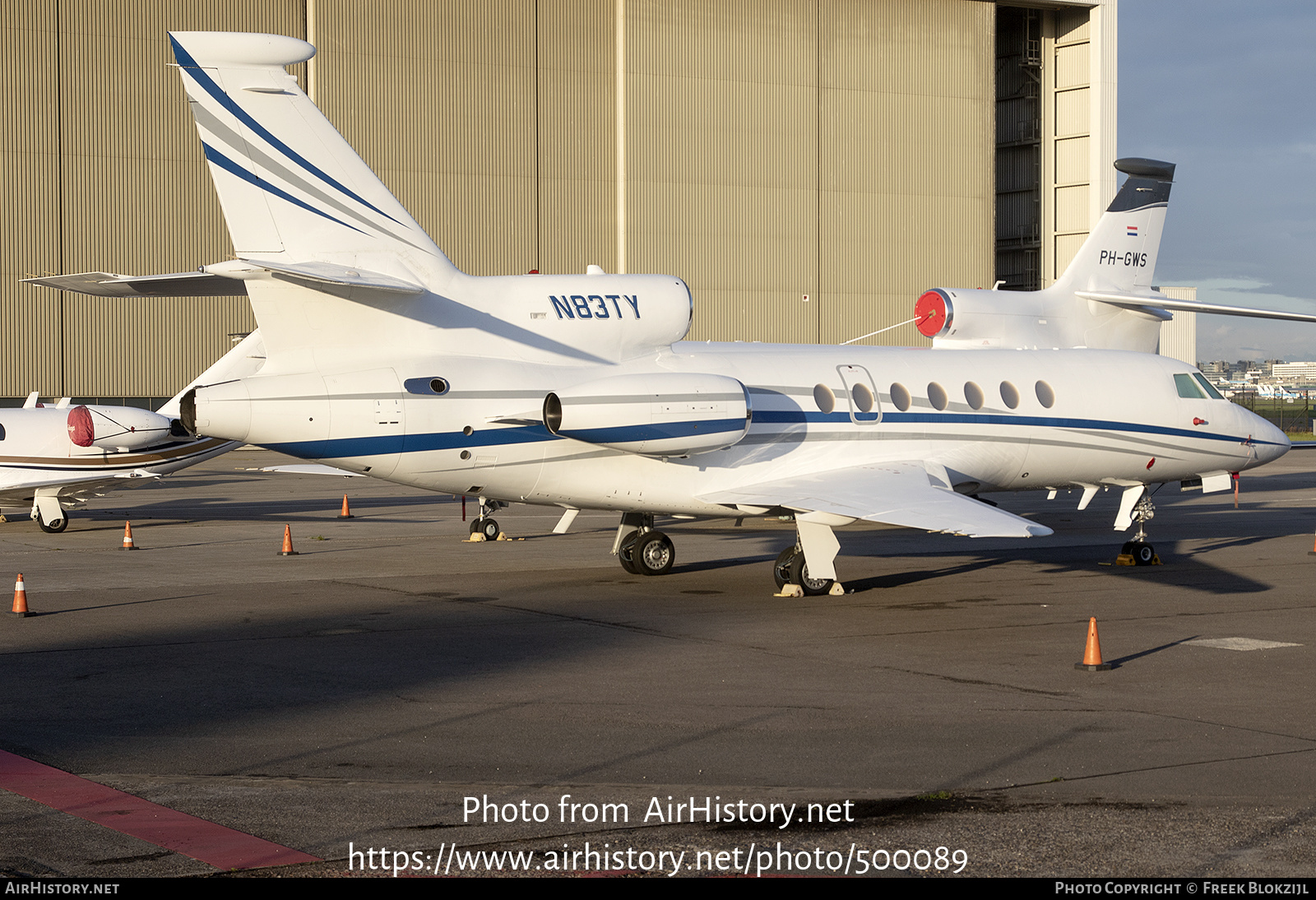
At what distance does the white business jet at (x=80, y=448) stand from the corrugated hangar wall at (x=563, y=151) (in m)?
22.0

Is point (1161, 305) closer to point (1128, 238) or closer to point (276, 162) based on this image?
point (1128, 238)

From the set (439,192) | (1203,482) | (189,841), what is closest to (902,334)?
(439,192)

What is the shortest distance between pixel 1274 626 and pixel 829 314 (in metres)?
40.0

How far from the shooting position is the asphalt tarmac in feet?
22.4

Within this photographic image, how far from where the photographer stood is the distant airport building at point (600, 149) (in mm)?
45656

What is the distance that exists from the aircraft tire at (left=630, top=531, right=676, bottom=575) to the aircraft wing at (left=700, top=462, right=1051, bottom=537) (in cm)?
197

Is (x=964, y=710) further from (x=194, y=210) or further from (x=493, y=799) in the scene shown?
(x=194, y=210)

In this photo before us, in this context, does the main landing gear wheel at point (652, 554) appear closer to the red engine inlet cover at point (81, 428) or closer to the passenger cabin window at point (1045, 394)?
the passenger cabin window at point (1045, 394)

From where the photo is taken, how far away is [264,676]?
11.4 m

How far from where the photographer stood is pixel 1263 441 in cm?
2144

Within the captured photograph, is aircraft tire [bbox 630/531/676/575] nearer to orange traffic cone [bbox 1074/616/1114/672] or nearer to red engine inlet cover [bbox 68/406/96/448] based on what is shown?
orange traffic cone [bbox 1074/616/1114/672]

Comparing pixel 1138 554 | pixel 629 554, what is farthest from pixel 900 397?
pixel 1138 554

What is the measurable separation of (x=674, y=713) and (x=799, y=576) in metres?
6.63

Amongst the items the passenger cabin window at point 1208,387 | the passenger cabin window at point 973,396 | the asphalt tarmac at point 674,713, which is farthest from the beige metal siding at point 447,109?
the passenger cabin window at point 973,396
